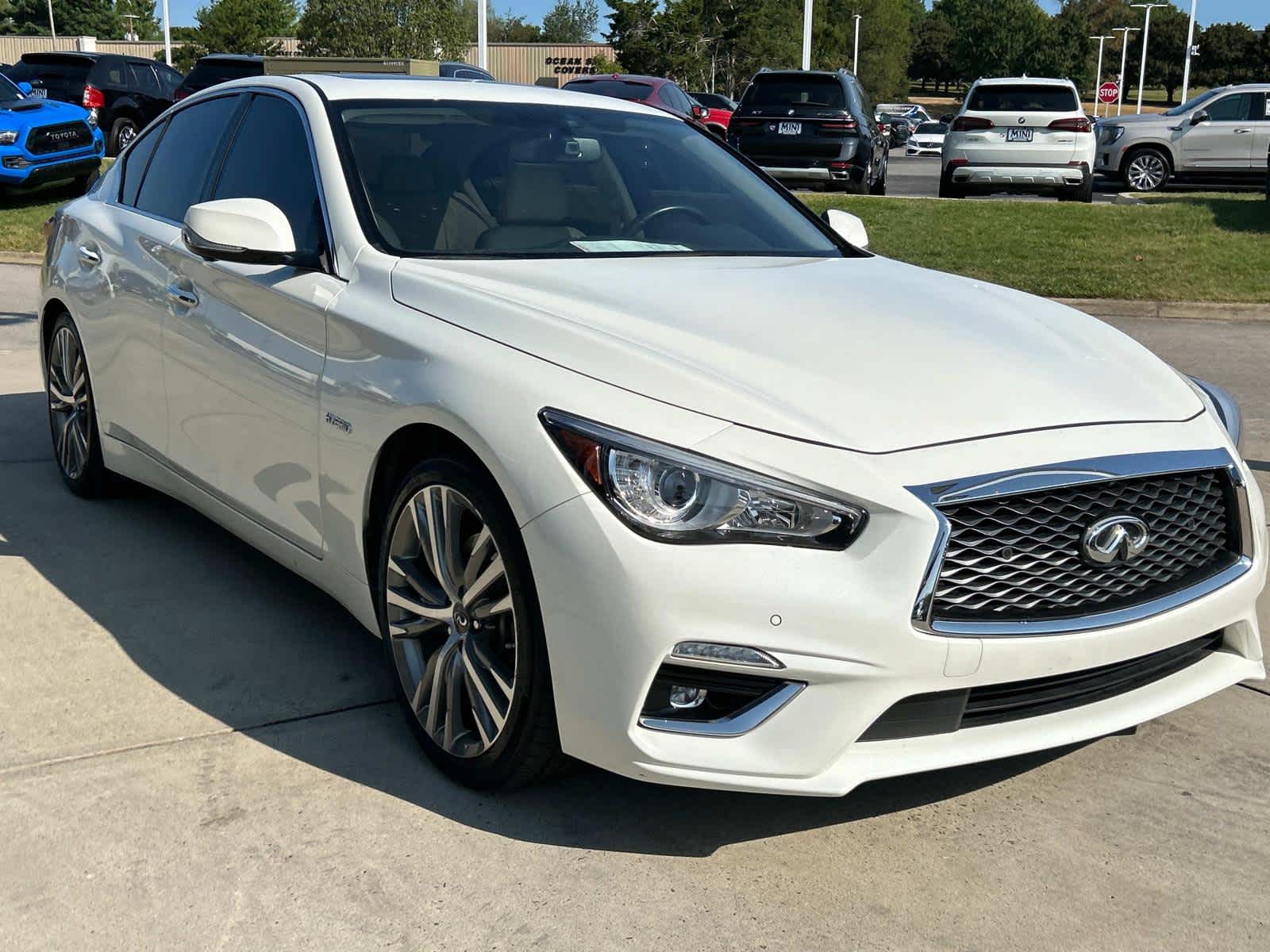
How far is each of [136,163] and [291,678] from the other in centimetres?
247

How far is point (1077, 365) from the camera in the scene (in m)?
3.49

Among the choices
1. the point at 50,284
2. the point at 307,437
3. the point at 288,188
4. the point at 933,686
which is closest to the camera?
the point at 933,686

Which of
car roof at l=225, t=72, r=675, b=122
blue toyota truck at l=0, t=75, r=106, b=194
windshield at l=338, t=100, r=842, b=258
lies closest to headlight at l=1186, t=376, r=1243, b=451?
windshield at l=338, t=100, r=842, b=258

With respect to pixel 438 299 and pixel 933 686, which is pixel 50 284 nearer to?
pixel 438 299

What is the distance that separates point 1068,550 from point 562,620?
1.06 m

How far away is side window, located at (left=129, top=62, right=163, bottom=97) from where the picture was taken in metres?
24.2

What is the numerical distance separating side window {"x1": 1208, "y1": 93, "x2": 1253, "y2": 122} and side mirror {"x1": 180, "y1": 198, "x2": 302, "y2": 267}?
71.9 ft

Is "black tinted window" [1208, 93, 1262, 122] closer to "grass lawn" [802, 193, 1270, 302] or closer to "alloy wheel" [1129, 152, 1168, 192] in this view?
"alloy wheel" [1129, 152, 1168, 192]

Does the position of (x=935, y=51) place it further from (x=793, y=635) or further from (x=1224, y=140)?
(x=793, y=635)

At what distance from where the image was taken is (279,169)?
14.4ft

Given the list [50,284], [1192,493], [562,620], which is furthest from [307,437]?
[50,284]

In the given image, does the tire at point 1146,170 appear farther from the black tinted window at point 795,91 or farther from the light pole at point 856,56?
the light pole at point 856,56

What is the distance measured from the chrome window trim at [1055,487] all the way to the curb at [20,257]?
14151 mm

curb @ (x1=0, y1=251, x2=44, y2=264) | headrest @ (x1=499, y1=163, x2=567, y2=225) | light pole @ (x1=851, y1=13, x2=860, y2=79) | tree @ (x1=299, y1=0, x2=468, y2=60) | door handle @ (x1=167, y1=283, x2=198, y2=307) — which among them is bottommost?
curb @ (x1=0, y1=251, x2=44, y2=264)
